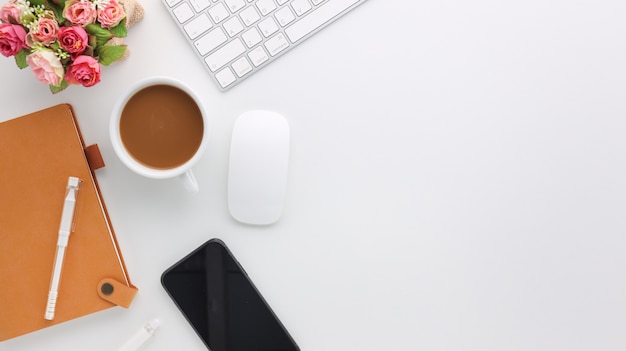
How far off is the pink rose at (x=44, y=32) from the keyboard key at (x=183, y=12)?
171 mm

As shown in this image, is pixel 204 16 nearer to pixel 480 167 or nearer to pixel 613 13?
pixel 480 167

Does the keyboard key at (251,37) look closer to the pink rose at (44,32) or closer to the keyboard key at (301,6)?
the keyboard key at (301,6)

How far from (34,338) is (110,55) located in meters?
0.44

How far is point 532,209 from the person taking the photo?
79 cm

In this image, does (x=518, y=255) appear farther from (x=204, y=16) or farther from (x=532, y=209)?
(x=204, y=16)

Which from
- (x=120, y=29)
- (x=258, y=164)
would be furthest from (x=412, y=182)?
(x=120, y=29)

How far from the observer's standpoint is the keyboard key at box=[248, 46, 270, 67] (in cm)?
73

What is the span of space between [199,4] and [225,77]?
0.11 m

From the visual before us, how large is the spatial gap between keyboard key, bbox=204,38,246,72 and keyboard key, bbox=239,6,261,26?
29 mm

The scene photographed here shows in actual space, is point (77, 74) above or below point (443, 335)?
above

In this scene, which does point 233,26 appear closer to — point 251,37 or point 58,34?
point 251,37

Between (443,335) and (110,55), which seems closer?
(110,55)

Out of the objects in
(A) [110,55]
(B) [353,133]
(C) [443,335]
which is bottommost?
(C) [443,335]

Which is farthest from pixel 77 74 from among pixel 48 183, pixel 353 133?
pixel 353 133
